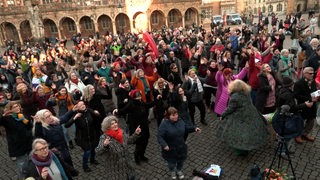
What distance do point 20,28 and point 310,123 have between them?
3789 cm

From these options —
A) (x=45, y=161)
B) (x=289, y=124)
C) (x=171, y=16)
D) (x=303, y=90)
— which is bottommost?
(x=289, y=124)

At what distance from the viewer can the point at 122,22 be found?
40.1 m

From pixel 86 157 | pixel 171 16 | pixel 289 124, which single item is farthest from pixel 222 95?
pixel 171 16

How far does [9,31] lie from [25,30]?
1.95 m

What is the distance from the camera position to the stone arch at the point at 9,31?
3459cm

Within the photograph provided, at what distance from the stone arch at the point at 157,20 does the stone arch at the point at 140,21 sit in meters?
1.75

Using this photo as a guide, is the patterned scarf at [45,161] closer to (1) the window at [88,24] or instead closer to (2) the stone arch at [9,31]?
(2) the stone arch at [9,31]

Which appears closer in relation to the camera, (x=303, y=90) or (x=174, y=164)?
(x=174, y=164)

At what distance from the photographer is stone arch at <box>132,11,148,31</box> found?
3962cm

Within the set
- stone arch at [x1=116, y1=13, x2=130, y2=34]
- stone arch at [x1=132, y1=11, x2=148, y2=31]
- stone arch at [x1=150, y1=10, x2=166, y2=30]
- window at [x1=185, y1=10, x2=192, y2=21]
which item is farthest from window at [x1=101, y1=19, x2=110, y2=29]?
window at [x1=185, y1=10, x2=192, y2=21]

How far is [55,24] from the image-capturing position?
37062mm

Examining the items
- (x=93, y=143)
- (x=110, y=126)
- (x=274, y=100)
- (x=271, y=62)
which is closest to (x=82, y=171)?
(x=93, y=143)

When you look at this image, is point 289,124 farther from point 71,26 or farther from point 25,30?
point 25,30

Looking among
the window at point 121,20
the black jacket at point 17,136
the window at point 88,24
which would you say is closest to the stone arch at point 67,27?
the window at point 88,24
